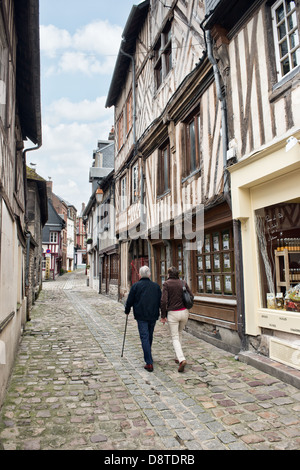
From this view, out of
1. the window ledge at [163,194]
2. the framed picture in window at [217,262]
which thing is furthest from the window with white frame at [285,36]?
the window ledge at [163,194]

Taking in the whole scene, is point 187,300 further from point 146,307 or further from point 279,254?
point 279,254

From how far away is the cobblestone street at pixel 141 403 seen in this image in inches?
106

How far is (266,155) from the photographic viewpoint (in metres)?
4.36

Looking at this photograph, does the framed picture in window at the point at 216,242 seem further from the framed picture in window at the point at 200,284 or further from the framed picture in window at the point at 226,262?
the framed picture in window at the point at 200,284

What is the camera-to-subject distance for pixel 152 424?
297cm

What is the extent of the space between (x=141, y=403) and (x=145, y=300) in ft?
5.13

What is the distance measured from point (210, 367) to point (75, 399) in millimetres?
1918

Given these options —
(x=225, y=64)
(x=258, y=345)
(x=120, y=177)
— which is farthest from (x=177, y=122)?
(x=120, y=177)

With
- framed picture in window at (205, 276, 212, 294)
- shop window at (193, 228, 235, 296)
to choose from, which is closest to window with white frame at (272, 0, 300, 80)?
shop window at (193, 228, 235, 296)

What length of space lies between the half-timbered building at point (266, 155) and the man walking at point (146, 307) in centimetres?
131

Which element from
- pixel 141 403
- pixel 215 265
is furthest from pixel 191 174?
pixel 141 403

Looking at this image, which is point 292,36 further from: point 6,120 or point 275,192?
point 6,120

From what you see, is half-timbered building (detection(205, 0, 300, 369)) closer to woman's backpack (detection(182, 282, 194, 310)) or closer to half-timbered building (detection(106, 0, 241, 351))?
half-timbered building (detection(106, 0, 241, 351))

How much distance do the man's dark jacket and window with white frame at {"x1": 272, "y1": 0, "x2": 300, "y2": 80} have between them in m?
3.34
